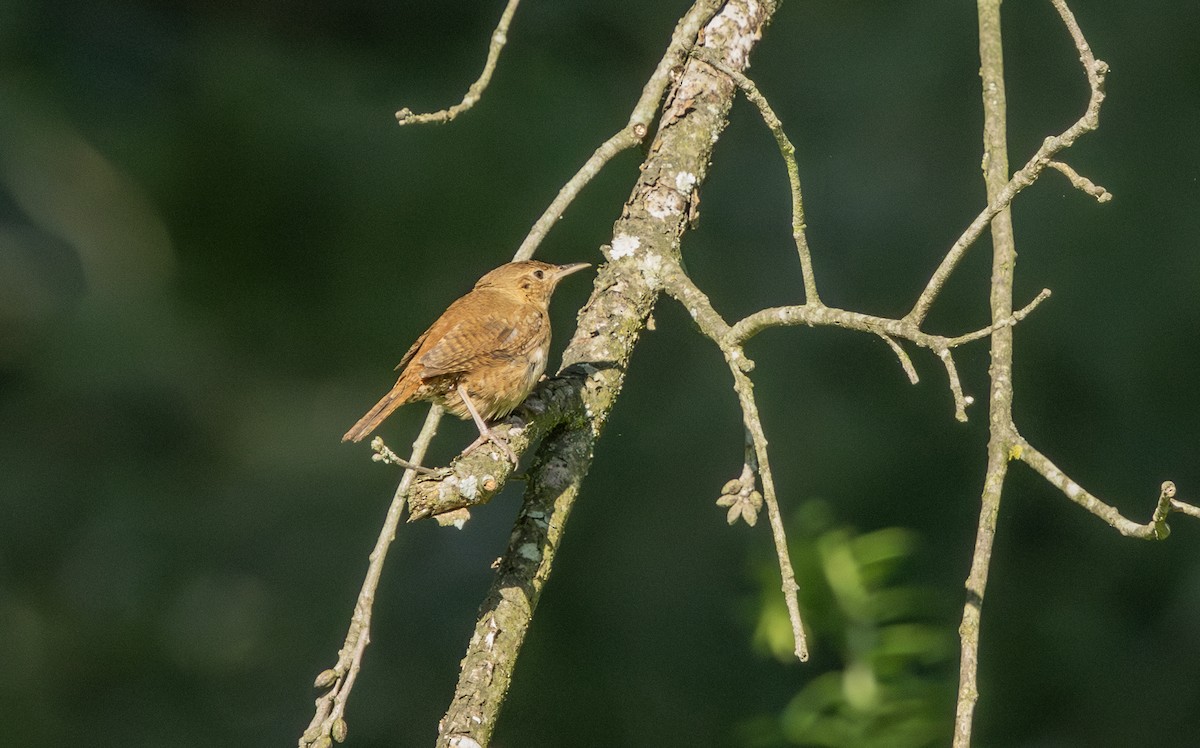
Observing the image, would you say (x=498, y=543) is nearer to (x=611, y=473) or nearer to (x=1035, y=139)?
(x=611, y=473)

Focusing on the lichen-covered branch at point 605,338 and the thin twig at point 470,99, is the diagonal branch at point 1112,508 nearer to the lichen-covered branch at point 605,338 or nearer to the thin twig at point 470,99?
the lichen-covered branch at point 605,338

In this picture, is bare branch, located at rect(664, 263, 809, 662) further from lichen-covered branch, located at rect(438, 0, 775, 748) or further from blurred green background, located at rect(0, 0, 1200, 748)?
blurred green background, located at rect(0, 0, 1200, 748)

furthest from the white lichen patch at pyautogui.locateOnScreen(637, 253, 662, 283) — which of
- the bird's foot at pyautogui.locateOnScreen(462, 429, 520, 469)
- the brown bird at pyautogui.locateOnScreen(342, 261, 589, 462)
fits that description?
the bird's foot at pyautogui.locateOnScreen(462, 429, 520, 469)

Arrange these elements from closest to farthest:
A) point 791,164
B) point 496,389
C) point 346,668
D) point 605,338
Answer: point 346,668 → point 791,164 → point 496,389 → point 605,338

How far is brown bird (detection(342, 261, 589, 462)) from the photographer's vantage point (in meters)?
2.71

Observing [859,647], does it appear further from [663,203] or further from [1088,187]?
[1088,187]

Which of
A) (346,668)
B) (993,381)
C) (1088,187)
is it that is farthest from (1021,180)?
(346,668)

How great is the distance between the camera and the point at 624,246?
292cm

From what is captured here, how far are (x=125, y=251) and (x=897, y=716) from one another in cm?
304

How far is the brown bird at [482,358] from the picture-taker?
271 cm

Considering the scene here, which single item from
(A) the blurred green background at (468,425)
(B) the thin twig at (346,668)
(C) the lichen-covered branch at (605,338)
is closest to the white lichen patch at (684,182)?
(C) the lichen-covered branch at (605,338)

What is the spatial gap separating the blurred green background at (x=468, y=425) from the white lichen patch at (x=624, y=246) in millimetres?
1440

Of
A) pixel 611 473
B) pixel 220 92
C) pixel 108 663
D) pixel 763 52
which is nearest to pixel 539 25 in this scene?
pixel 763 52

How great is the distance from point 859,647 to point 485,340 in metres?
1.08
